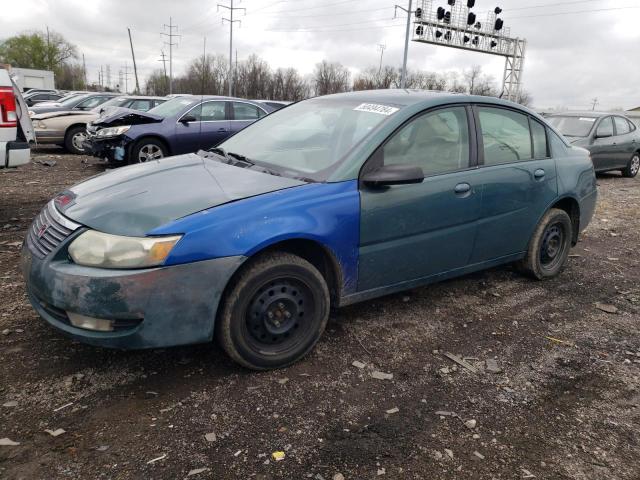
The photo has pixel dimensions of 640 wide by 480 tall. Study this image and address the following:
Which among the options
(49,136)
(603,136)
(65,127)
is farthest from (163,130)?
(603,136)

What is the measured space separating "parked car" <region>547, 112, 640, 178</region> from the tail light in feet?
32.9

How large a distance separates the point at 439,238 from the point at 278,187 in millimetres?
1269

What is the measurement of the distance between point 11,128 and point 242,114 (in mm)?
5997

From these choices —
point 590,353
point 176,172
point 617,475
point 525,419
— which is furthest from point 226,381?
point 590,353

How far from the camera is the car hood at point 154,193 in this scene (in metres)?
2.64

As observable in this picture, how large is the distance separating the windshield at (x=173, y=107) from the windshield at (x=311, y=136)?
657 cm

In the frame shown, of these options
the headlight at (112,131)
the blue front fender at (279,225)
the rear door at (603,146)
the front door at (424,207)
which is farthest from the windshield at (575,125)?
the blue front fender at (279,225)

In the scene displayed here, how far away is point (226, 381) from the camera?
284 centimetres

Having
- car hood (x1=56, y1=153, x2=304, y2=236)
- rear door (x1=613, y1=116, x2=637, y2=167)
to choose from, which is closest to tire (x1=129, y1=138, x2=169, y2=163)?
car hood (x1=56, y1=153, x2=304, y2=236)

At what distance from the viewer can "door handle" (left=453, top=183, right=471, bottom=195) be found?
3.57 m

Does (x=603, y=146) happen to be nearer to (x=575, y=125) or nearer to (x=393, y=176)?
(x=575, y=125)

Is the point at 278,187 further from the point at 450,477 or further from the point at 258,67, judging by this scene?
the point at 258,67

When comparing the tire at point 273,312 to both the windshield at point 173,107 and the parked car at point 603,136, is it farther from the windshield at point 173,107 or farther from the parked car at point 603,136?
the parked car at point 603,136

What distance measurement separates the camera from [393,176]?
10.0 feet
